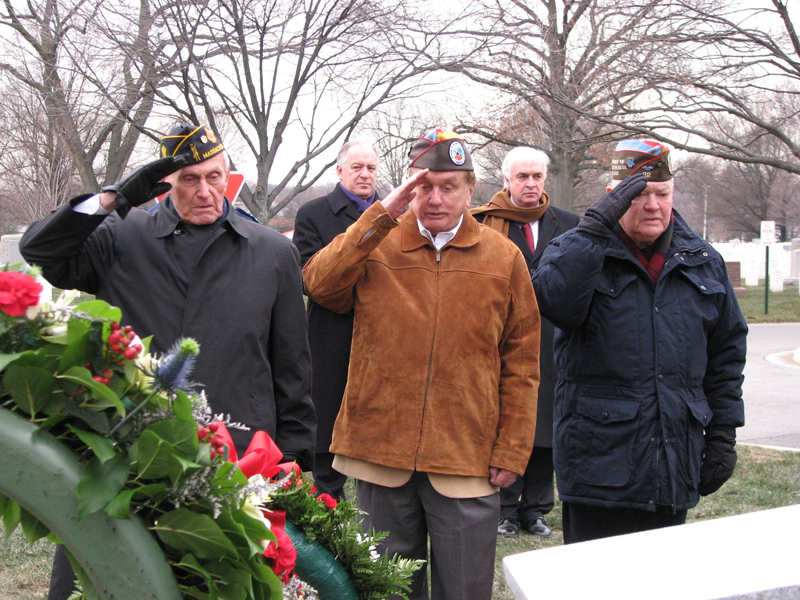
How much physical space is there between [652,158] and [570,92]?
9750 millimetres

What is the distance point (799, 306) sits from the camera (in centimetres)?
2094

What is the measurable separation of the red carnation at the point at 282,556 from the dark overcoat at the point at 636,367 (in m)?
1.74

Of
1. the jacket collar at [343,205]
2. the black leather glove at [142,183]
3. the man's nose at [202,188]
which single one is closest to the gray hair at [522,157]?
the jacket collar at [343,205]

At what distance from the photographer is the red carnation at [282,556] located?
4.59 ft

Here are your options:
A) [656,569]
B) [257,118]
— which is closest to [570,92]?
[257,118]

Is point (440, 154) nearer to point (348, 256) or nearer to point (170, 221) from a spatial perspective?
point (348, 256)

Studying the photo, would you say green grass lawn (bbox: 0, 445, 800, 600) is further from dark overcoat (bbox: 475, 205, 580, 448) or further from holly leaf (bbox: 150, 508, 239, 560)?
holly leaf (bbox: 150, 508, 239, 560)

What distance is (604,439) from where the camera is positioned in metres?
2.93

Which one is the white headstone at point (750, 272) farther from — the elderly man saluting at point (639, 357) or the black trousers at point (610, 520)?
the black trousers at point (610, 520)

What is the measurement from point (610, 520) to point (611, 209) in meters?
1.17

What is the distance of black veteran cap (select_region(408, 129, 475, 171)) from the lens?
2.92 metres

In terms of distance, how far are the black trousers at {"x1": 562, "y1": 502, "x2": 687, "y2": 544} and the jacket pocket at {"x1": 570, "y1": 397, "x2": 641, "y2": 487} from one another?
174 mm

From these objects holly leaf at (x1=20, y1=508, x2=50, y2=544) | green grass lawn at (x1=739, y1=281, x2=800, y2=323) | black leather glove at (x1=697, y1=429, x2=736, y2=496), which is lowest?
green grass lawn at (x1=739, y1=281, x2=800, y2=323)

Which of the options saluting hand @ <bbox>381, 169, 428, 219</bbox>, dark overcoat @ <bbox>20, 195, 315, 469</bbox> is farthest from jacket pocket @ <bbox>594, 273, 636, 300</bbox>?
dark overcoat @ <bbox>20, 195, 315, 469</bbox>
